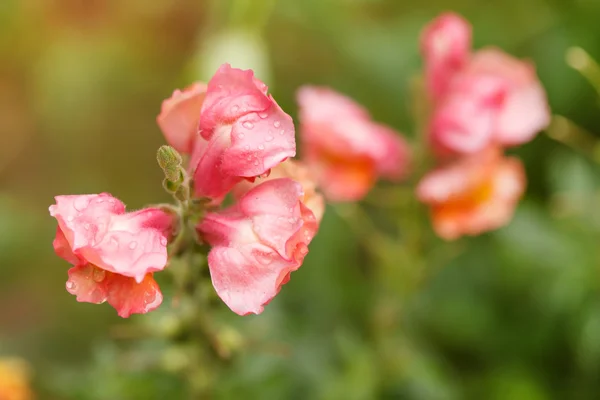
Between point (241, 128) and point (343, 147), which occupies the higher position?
point (241, 128)

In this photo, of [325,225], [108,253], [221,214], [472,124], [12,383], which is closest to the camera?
[108,253]

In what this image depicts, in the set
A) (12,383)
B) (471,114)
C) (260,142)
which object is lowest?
(12,383)

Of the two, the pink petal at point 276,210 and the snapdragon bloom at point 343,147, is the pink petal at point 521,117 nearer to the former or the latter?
the snapdragon bloom at point 343,147

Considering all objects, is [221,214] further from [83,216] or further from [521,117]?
[521,117]

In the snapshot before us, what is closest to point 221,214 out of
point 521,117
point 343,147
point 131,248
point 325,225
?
point 131,248

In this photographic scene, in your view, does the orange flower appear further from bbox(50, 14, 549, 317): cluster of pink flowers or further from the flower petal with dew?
the flower petal with dew

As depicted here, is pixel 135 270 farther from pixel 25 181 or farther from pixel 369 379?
pixel 25 181

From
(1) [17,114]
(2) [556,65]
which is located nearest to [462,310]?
(2) [556,65]

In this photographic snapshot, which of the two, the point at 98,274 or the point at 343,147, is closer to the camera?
the point at 98,274
